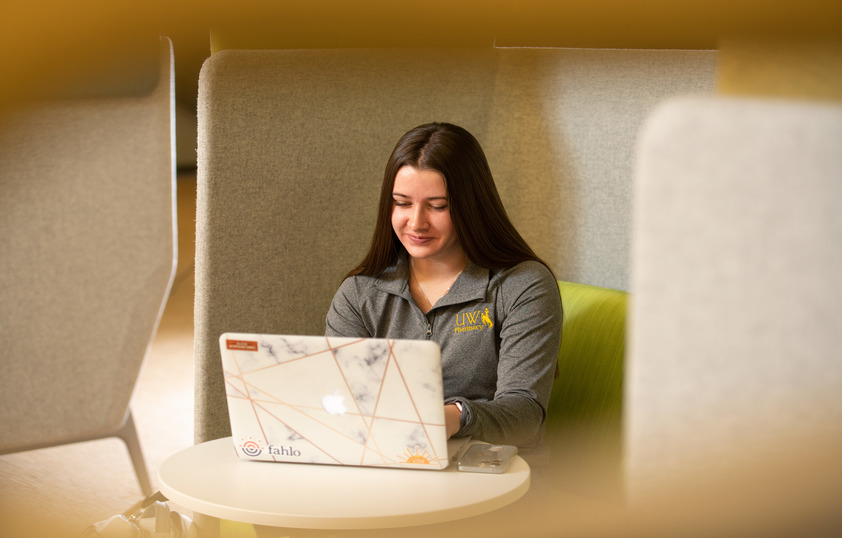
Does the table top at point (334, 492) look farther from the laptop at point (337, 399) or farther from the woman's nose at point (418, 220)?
the woman's nose at point (418, 220)

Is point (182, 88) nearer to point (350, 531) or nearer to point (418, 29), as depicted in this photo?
point (418, 29)

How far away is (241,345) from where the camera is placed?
0.61 meters

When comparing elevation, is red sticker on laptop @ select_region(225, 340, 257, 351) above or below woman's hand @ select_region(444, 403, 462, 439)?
above

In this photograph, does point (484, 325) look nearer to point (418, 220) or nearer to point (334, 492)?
point (418, 220)

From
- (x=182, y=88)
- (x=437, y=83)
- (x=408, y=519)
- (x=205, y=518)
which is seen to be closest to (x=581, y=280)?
(x=437, y=83)

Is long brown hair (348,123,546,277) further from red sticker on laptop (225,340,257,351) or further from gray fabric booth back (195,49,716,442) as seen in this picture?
red sticker on laptop (225,340,257,351)

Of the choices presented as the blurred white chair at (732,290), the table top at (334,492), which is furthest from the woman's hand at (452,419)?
the blurred white chair at (732,290)

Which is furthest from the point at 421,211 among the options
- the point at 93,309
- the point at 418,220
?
the point at 93,309

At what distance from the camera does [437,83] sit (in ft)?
4.00

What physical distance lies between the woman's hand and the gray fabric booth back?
401 mm

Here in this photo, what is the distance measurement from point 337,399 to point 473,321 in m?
0.43

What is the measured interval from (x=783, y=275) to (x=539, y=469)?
2.87 feet

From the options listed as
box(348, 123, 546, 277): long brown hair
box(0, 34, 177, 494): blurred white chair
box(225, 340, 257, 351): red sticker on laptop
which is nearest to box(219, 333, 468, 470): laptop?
box(225, 340, 257, 351): red sticker on laptop

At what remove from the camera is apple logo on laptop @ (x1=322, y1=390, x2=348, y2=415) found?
1.91ft
